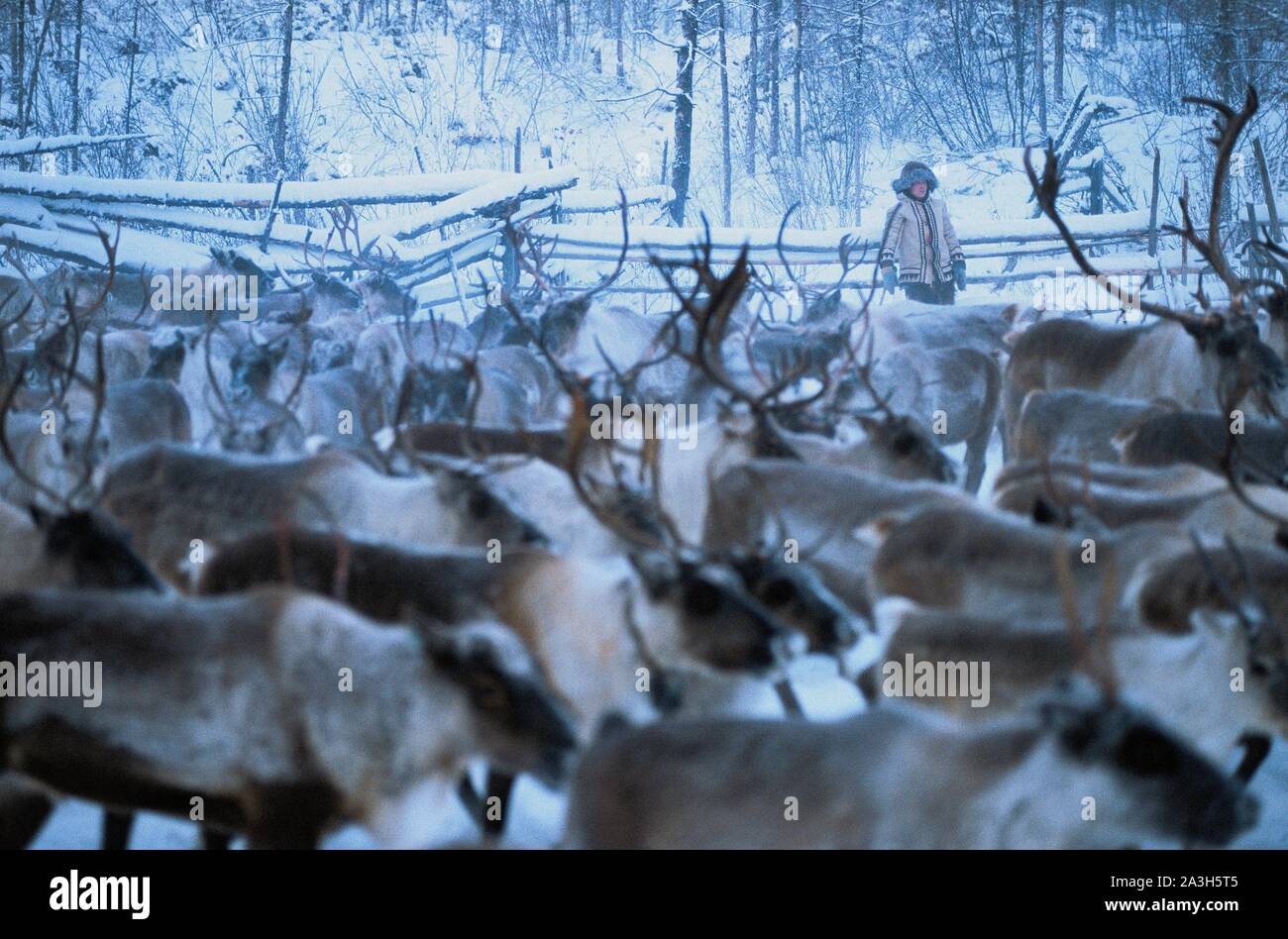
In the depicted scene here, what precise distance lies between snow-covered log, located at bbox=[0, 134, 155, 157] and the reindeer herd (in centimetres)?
350

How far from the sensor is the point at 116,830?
244 cm

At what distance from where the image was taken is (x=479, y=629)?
2.11 metres

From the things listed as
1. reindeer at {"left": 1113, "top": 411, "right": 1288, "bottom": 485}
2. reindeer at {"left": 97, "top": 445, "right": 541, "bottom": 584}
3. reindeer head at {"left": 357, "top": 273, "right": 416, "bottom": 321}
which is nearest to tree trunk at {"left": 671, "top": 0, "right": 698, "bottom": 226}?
reindeer head at {"left": 357, "top": 273, "right": 416, "bottom": 321}

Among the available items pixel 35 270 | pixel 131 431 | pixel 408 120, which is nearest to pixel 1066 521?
pixel 131 431

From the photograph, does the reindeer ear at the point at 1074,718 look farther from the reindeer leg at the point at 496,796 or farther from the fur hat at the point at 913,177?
the fur hat at the point at 913,177

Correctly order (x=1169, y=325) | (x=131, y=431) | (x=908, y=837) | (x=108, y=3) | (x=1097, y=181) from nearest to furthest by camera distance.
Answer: (x=908, y=837)
(x=131, y=431)
(x=1169, y=325)
(x=108, y=3)
(x=1097, y=181)

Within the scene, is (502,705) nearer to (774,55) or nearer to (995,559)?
(995,559)

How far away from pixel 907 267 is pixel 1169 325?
255 cm

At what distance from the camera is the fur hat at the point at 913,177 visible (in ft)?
23.6

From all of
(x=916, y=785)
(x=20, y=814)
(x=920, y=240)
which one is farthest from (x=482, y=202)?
(x=916, y=785)

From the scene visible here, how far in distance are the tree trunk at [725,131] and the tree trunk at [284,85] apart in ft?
6.93

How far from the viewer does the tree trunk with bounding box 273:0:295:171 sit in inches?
276

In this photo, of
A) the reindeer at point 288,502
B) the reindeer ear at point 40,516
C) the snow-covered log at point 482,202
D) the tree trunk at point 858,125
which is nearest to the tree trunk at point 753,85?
the tree trunk at point 858,125
